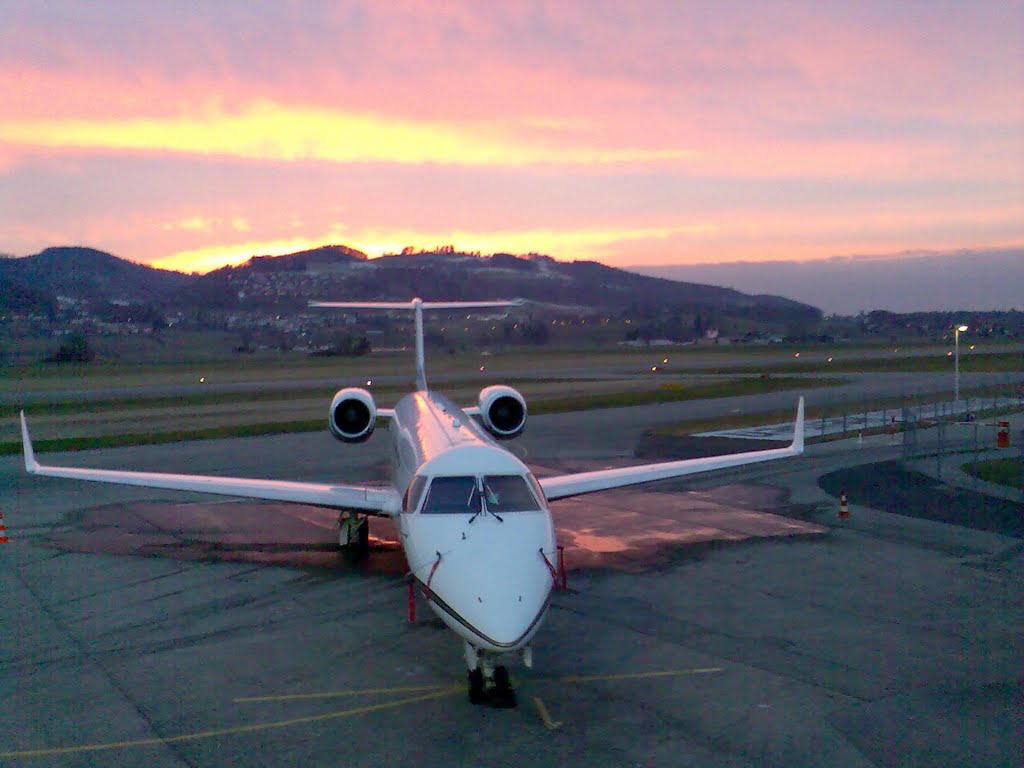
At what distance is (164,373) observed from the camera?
6675cm

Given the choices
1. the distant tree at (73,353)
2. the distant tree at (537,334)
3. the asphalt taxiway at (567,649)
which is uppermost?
the distant tree at (537,334)

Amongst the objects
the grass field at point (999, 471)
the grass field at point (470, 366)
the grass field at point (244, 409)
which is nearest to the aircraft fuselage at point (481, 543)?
the grass field at point (999, 471)

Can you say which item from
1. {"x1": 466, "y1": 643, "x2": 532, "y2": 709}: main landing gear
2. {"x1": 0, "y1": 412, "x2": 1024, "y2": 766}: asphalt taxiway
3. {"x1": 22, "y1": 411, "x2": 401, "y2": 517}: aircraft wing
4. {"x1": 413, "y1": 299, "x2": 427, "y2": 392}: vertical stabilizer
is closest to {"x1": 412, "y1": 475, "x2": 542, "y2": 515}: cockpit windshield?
{"x1": 466, "y1": 643, "x2": 532, "y2": 709}: main landing gear

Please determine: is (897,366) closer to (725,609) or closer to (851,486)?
(851,486)

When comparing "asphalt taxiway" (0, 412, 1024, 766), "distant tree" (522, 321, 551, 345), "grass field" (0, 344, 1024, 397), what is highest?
"distant tree" (522, 321, 551, 345)

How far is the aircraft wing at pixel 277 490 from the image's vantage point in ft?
45.7

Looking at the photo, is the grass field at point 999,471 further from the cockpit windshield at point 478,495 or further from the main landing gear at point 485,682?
the main landing gear at point 485,682

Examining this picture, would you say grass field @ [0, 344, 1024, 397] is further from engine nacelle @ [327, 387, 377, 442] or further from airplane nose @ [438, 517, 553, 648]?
airplane nose @ [438, 517, 553, 648]

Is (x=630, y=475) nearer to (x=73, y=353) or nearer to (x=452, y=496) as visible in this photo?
(x=452, y=496)

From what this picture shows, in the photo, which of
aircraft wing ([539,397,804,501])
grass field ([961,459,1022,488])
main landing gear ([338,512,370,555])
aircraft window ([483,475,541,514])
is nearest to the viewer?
aircraft window ([483,475,541,514])

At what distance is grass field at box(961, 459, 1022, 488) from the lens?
21.0m

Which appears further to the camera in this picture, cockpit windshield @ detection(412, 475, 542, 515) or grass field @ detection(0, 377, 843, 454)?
grass field @ detection(0, 377, 843, 454)

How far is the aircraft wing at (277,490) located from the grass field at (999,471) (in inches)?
623

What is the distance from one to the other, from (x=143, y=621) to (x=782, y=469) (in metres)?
17.6
